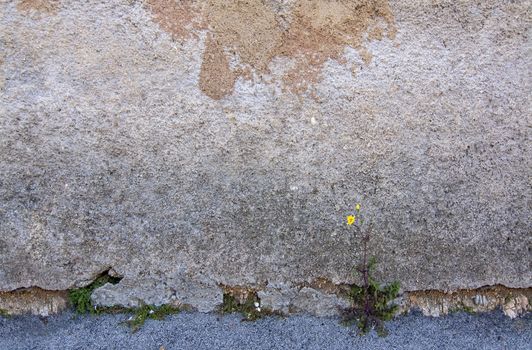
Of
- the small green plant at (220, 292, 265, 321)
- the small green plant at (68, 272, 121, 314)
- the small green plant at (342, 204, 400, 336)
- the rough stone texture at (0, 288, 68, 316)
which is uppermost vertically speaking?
the small green plant at (342, 204, 400, 336)

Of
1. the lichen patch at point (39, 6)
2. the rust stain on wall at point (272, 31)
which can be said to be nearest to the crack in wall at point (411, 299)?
the rust stain on wall at point (272, 31)

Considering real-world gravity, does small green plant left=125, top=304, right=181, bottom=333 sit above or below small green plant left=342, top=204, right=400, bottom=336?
below

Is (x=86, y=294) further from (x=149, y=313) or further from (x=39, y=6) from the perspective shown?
(x=39, y=6)

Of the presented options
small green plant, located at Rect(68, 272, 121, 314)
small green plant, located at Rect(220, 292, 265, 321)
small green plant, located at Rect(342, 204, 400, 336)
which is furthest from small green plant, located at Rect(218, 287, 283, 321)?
small green plant, located at Rect(68, 272, 121, 314)

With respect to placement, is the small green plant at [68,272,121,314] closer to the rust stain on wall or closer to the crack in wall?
the crack in wall

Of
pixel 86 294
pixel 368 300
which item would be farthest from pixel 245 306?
pixel 86 294

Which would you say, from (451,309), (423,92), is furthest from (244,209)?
(451,309)

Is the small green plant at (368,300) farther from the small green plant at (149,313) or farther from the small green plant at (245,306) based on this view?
the small green plant at (149,313)
